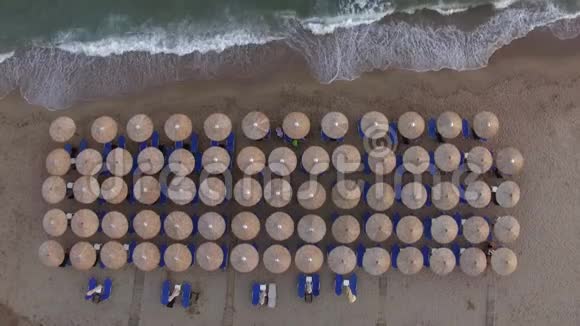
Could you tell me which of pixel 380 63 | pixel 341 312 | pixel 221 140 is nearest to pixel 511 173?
pixel 380 63

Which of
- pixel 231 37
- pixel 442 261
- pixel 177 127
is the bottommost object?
pixel 442 261

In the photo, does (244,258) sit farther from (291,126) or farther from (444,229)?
(444,229)

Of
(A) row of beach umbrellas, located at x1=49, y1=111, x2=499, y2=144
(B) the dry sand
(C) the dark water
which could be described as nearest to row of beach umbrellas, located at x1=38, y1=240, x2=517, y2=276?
(B) the dry sand

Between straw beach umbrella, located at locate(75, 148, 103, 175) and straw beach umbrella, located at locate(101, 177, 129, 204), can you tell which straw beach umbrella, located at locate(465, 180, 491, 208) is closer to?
straw beach umbrella, located at locate(101, 177, 129, 204)

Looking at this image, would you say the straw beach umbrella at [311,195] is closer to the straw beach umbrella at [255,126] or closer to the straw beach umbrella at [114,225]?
the straw beach umbrella at [255,126]

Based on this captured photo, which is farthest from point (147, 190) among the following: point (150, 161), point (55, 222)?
point (55, 222)

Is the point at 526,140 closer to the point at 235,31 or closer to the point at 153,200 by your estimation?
the point at 235,31
